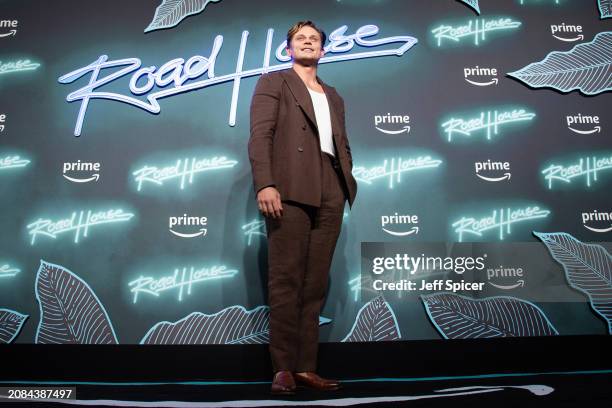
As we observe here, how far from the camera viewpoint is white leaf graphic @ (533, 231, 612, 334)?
2.98 m

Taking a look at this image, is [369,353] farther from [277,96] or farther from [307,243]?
[277,96]

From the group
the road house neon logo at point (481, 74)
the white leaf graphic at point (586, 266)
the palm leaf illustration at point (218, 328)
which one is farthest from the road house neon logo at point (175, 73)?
the white leaf graphic at point (586, 266)

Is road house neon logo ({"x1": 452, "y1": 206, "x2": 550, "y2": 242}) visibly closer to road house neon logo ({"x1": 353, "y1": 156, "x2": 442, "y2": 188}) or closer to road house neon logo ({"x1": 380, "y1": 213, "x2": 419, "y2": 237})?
road house neon logo ({"x1": 380, "y1": 213, "x2": 419, "y2": 237})

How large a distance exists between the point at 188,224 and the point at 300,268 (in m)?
0.98

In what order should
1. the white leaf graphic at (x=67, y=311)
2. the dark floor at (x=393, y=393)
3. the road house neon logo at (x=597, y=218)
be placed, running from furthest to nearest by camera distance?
the road house neon logo at (x=597, y=218)
the white leaf graphic at (x=67, y=311)
the dark floor at (x=393, y=393)

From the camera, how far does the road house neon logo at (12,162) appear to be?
9.93ft

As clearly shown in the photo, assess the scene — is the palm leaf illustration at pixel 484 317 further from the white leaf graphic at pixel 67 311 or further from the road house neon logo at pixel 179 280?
the white leaf graphic at pixel 67 311

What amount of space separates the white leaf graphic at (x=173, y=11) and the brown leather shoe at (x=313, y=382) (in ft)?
7.16

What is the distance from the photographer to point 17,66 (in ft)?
10.3

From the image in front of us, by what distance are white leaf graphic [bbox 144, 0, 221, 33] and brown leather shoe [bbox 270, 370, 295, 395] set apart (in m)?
2.18

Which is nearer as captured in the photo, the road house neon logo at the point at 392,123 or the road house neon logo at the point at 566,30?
the road house neon logo at the point at 392,123

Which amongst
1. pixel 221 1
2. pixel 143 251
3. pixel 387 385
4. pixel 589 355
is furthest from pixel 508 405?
pixel 221 1

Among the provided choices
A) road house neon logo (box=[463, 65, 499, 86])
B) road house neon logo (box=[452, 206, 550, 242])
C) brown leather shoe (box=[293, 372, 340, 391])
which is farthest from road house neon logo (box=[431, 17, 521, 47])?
brown leather shoe (box=[293, 372, 340, 391])

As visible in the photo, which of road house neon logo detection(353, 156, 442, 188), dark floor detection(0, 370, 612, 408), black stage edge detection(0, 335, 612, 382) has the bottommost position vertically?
dark floor detection(0, 370, 612, 408)
